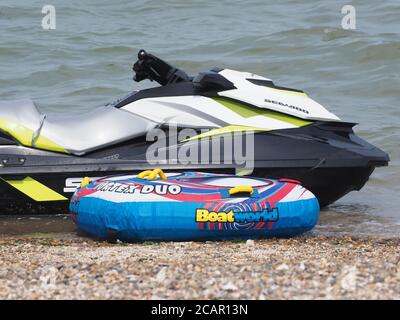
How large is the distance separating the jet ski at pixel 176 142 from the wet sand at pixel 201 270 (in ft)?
2.07

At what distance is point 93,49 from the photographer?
37.8 feet

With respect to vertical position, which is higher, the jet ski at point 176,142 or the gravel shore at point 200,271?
the jet ski at point 176,142

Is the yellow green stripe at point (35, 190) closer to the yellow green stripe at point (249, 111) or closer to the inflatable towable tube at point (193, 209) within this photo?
the inflatable towable tube at point (193, 209)

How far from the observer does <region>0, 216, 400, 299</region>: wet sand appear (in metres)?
3.63

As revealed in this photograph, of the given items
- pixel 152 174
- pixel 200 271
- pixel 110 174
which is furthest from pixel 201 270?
pixel 110 174

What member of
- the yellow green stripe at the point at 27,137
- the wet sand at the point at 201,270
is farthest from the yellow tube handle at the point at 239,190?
the yellow green stripe at the point at 27,137

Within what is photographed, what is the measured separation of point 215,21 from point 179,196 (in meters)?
7.89

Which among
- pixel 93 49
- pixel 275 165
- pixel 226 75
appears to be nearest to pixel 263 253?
pixel 275 165

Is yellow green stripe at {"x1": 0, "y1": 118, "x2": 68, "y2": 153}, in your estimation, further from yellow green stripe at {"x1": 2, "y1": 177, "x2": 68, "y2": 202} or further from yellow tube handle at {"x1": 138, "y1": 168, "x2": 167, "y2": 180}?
yellow tube handle at {"x1": 138, "y1": 168, "x2": 167, "y2": 180}

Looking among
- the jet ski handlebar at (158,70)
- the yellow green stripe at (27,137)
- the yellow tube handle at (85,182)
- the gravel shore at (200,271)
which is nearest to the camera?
the gravel shore at (200,271)

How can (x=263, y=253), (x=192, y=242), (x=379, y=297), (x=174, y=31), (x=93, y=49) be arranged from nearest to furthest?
1. (x=379, y=297)
2. (x=263, y=253)
3. (x=192, y=242)
4. (x=93, y=49)
5. (x=174, y=31)

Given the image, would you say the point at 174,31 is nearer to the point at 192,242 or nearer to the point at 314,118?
the point at 314,118

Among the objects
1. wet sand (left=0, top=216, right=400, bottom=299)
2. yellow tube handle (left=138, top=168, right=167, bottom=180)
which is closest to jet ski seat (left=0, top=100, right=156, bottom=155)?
yellow tube handle (left=138, top=168, right=167, bottom=180)

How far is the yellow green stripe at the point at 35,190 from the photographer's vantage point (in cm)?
566
